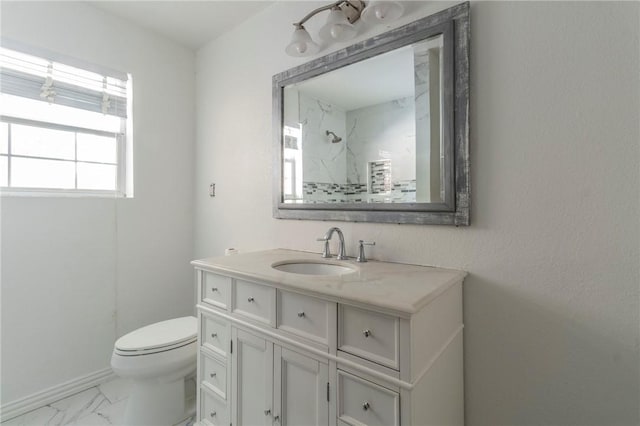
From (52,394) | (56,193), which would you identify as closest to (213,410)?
(52,394)

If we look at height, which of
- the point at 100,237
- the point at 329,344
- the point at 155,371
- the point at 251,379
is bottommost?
the point at 155,371

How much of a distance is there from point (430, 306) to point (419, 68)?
96 cm

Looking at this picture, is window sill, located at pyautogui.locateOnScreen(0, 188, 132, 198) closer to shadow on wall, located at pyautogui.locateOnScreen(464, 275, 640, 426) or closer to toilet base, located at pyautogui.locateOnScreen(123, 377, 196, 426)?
toilet base, located at pyautogui.locateOnScreen(123, 377, 196, 426)

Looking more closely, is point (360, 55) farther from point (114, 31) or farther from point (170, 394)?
point (170, 394)

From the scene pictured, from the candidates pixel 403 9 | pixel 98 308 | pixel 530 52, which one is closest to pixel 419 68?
pixel 403 9

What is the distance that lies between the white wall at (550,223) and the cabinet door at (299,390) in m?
0.60

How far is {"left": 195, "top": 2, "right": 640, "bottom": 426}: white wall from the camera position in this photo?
906mm

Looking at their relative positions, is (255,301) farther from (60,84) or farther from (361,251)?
(60,84)

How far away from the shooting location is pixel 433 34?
1196mm

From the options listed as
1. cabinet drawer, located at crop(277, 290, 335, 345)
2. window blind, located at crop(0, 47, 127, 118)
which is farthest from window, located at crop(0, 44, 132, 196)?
cabinet drawer, located at crop(277, 290, 335, 345)

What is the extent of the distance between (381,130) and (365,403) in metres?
1.08

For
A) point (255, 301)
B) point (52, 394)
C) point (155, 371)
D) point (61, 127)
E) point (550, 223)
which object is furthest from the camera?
point (61, 127)

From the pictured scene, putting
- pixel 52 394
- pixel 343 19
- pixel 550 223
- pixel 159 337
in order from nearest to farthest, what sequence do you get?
pixel 550 223 → pixel 343 19 → pixel 159 337 → pixel 52 394

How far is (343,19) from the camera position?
1349 mm
